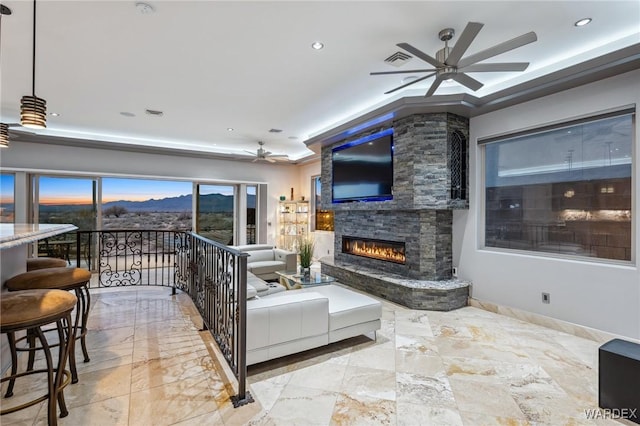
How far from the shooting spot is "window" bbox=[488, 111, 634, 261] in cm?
324

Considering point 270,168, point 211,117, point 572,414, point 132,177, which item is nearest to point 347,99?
point 211,117

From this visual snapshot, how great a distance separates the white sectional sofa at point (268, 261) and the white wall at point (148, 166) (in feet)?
8.92

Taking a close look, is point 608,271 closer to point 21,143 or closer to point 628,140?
point 628,140

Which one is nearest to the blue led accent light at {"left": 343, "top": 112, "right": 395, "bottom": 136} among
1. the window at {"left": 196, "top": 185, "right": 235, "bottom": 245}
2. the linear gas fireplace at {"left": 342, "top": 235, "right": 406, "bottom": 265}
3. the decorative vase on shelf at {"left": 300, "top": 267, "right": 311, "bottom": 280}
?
the linear gas fireplace at {"left": 342, "top": 235, "right": 406, "bottom": 265}

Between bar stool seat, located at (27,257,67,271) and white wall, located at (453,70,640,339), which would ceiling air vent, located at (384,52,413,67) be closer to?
white wall, located at (453,70,640,339)

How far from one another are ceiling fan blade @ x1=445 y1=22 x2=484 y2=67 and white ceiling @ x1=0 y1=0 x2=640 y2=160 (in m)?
0.33

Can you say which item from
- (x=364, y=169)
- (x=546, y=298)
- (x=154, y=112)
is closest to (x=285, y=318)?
(x=546, y=298)

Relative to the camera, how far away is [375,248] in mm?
5543

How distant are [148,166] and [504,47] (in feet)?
23.9

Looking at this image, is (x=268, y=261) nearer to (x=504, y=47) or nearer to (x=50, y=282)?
(x=50, y=282)

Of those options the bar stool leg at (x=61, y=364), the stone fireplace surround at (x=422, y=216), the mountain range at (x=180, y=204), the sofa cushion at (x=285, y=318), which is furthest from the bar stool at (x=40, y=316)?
the mountain range at (x=180, y=204)

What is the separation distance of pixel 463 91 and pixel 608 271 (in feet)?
8.64

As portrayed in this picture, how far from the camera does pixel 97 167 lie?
665 centimetres

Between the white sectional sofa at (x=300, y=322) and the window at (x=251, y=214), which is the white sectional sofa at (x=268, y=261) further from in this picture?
the white sectional sofa at (x=300, y=322)
